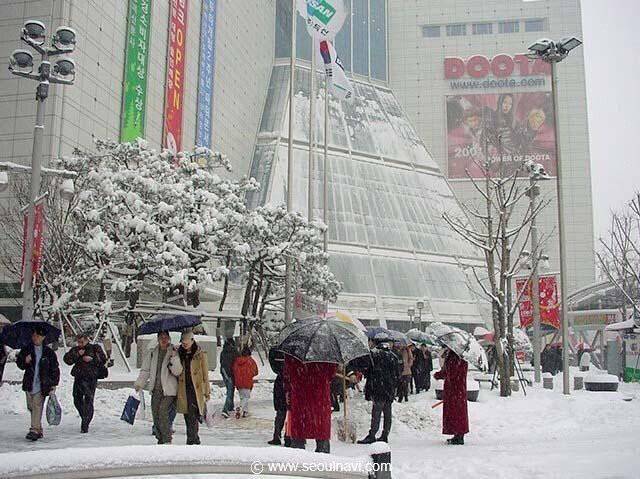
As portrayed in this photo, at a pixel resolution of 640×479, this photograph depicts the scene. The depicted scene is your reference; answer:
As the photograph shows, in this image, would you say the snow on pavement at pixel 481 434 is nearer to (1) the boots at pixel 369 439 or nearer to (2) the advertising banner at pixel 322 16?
(1) the boots at pixel 369 439

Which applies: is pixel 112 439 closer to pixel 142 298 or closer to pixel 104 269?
pixel 104 269

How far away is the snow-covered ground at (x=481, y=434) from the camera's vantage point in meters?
8.02

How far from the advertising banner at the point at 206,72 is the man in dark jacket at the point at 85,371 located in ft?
94.1

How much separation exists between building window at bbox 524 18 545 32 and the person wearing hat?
261 feet

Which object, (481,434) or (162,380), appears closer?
(162,380)

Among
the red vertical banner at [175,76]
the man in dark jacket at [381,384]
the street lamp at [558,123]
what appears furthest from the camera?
the red vertical banner at [175,76]

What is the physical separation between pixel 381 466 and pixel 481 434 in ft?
28.8

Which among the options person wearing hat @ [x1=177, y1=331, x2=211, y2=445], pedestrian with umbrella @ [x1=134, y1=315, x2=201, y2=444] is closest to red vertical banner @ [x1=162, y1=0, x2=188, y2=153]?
pedestrian with umbrella @ [x1=134, y1=315, x2=201, y2=444]

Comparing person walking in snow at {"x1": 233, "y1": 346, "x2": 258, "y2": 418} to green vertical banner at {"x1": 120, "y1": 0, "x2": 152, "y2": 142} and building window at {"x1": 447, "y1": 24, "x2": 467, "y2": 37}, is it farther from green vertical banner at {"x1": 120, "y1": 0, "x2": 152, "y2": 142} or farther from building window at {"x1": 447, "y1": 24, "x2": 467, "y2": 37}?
building window at {"x1": 447, "y1": 24, "x2": 467, "y2": 37}

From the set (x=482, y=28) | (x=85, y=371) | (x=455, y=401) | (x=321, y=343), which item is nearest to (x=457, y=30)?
Result: (x=482, y=28)

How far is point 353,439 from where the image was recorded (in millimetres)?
10477

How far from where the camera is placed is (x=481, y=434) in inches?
473

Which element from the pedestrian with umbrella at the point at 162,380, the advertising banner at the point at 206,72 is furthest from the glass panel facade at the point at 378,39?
the pedestrian with umbrella at the point at 162,380

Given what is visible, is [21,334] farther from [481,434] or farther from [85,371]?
[481,434]
